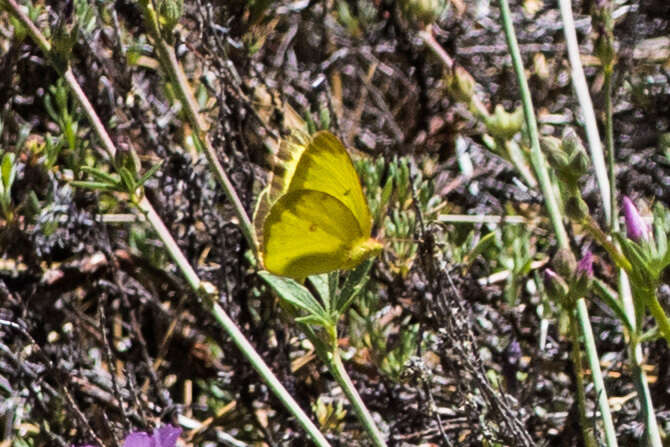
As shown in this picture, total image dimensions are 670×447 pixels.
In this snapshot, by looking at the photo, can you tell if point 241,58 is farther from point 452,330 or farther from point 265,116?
point 452,330

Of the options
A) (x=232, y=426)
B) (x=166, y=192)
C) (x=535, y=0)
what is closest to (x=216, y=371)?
(x=232, y=426)

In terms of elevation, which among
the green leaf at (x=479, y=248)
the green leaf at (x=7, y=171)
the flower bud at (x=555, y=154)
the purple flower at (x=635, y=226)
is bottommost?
the green leaf at (x=479, y=248)

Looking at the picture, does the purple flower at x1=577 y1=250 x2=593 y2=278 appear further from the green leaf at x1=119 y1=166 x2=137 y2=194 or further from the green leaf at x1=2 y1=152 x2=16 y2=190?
the green leaf at x1=2 y1=152 x2=16 y2=190

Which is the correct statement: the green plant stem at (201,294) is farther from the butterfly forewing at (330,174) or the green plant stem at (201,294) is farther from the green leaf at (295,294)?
the butterfly forewing at (330,174)

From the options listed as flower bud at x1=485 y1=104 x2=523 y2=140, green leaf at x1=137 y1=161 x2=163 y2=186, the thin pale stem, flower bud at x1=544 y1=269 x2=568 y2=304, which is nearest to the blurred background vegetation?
flower bud at x1=485 y1=104 x2=523 y2=140

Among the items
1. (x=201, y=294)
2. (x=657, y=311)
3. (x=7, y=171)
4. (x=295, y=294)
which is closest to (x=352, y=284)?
(x=295, y=294)

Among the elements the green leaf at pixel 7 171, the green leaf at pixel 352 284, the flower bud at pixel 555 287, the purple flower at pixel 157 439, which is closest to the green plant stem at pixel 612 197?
the flower bud at pixel 555 287

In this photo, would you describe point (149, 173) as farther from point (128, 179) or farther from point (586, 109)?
point (586, 109)
